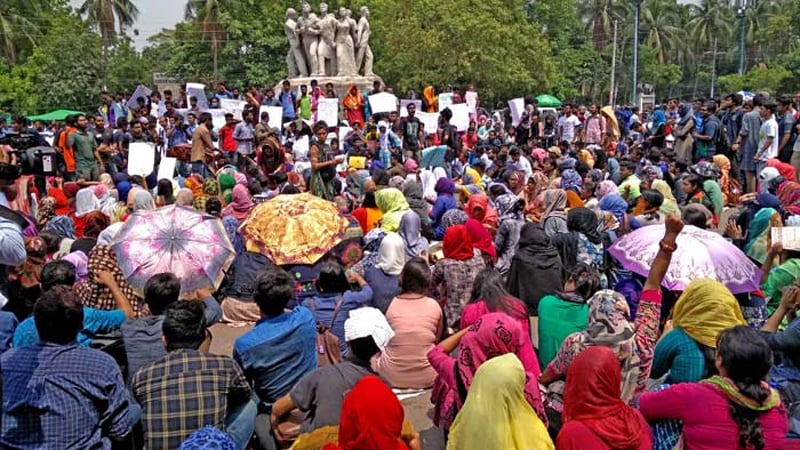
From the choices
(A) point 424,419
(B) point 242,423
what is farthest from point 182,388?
(A) point 424,419

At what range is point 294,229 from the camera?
7367mm

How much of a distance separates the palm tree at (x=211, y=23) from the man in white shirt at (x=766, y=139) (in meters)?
39.0

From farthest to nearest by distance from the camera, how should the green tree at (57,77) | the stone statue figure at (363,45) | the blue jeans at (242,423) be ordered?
the green tree at (57,77) < the stone statue figure at (363,45) < the blue jeans at (242,423)

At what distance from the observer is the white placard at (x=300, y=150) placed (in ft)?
46.9

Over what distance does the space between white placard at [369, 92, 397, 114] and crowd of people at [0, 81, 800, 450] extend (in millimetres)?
9238

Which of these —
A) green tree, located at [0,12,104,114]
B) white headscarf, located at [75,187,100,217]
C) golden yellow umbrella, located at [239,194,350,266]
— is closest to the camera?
golden yellow umbrella, located at [239,194,350,266]

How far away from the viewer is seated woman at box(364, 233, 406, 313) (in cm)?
636

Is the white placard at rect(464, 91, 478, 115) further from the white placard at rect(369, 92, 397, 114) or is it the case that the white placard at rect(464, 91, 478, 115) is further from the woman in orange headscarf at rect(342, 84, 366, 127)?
the woman in orange headscarf at rect(342, 84, 366, 127)

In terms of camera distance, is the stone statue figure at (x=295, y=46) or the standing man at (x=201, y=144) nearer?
the standing man at (x=201, y=144)

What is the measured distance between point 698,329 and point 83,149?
11376 mm

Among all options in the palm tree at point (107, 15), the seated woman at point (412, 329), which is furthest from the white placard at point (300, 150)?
the palm tree at point (107, 15)

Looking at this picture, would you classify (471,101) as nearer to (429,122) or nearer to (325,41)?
(429,122)

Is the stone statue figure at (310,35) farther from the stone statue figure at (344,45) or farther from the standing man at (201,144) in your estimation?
the standing man at (201,144)

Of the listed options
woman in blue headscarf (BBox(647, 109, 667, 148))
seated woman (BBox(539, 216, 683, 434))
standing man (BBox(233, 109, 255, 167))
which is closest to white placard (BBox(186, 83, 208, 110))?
standing man (BBox(233, 109, 255, 167))
